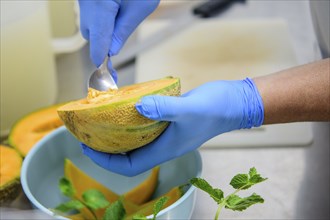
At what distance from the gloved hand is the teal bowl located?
5.0 inches

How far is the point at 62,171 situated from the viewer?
78 centimetres

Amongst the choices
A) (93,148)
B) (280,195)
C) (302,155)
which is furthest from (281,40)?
(93,148)

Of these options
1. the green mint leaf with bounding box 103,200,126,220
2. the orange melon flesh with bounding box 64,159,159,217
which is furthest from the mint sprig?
the orange melon flesh with bounding box 64,159,159,217

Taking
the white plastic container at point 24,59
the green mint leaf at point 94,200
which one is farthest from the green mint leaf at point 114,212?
the white plastic container at point 24,59

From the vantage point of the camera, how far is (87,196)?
64 cm

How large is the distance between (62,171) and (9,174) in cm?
8

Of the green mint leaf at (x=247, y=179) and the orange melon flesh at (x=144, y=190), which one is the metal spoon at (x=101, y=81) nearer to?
the orange melon flesh at (x=144, y=190)

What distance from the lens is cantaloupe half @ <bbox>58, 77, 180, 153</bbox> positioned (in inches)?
22.8

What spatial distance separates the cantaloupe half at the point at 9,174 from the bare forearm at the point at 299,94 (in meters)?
0.34

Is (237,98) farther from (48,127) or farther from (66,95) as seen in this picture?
(66,95)

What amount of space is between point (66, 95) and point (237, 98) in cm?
41

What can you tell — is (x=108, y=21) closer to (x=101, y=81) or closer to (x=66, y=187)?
(x=101, y=81)

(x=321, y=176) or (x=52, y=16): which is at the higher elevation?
(x=52, y=16)

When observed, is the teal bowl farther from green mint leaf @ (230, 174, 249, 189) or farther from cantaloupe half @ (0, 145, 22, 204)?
green mint leaf @ (230, 174, 249, 189)
